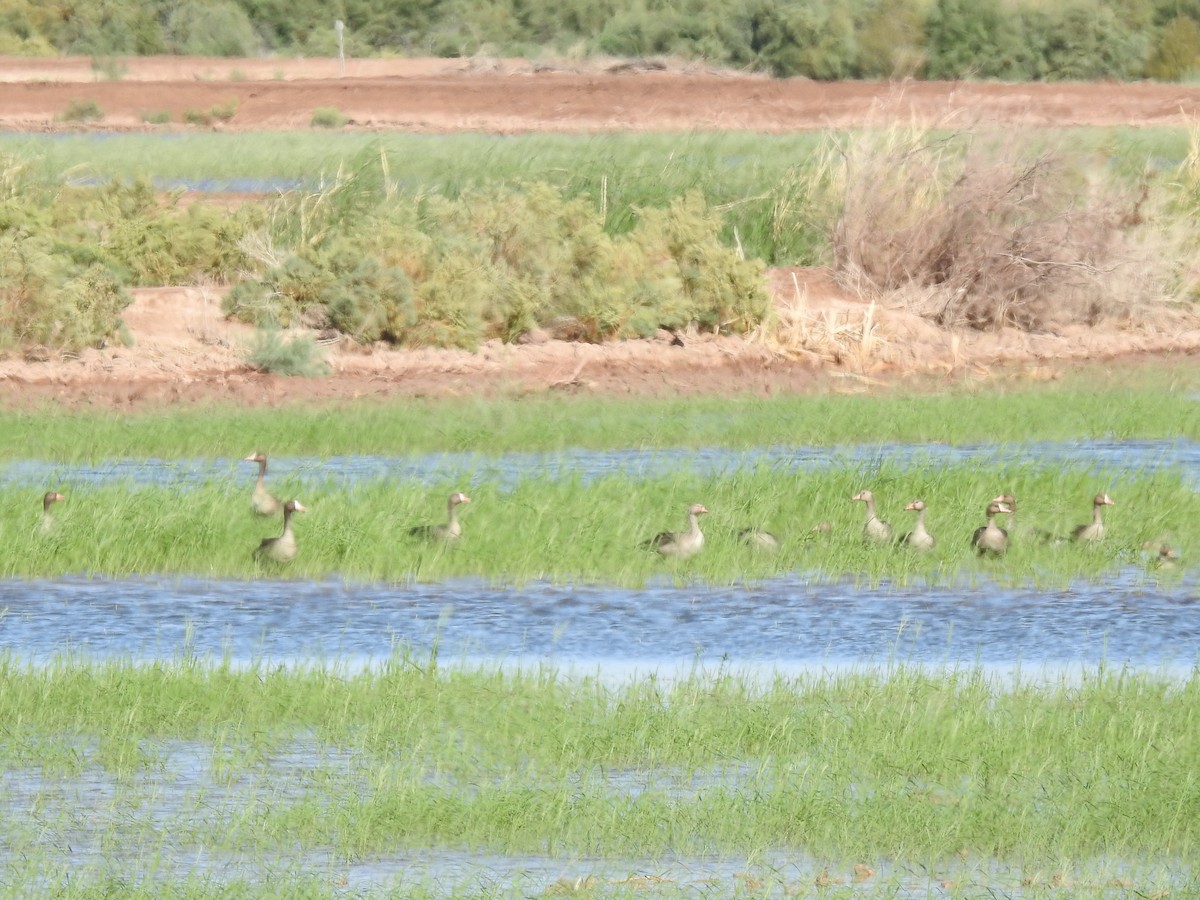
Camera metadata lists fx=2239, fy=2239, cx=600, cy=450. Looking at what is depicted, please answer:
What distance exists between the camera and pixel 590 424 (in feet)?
67.5

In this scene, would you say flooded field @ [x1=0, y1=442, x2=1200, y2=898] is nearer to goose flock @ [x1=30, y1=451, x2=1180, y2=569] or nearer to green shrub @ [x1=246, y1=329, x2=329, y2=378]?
goose flock @ [x1=30, y1=451, x2=1180, y2=569]

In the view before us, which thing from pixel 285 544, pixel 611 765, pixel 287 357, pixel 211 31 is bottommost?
pixel 211 31

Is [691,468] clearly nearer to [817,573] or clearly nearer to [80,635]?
[817,573]

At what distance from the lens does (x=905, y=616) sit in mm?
12766

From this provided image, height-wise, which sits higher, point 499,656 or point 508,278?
point 499,656

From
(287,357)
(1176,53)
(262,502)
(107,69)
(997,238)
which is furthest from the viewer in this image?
(107,69)

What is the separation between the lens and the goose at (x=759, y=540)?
1442 centimetres

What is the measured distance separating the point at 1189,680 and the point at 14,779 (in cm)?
558

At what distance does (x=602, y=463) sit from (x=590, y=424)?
6.27ft

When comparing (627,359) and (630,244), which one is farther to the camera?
(630,244)

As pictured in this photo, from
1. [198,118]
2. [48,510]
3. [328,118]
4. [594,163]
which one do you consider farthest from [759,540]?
[198,118]

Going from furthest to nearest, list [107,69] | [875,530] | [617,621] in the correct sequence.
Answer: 1. [107,69]
2. [875,530]
3. [617,621]

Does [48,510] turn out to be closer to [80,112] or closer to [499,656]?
[499,656]

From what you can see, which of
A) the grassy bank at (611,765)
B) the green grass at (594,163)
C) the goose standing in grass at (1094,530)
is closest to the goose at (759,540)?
the goose standing in grass at (1094,530)
